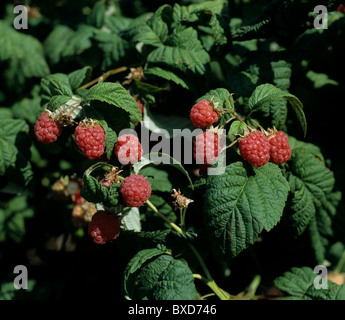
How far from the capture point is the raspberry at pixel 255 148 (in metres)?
1.48

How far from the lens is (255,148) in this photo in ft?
4.84

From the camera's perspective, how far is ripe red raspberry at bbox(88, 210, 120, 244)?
1.62 metres

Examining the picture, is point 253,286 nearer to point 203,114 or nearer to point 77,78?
point 203,114

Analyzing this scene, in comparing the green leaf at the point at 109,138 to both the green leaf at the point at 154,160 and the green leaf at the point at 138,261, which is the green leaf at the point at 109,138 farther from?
the green leaf at the point at 138,261

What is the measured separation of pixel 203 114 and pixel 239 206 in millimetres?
400

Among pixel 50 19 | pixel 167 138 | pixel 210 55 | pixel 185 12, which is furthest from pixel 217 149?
pixel 50 19

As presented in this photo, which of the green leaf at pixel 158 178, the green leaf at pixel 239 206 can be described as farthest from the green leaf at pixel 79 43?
the green leaf at pixel 239 206

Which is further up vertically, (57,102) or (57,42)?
(57,42)

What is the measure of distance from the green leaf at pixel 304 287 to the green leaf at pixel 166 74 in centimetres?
111

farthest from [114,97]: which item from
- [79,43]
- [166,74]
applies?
[79,43]

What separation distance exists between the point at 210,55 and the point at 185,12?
27 centimetres

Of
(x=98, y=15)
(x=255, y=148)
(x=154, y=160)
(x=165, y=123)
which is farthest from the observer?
(x=98, y=15)

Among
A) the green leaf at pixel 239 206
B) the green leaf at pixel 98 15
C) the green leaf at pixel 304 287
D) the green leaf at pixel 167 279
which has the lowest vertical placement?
the green leaf at pixel 304 287

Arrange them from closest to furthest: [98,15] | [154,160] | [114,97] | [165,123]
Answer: [114,97] → [154,160] → [165,123] → [98,15]
